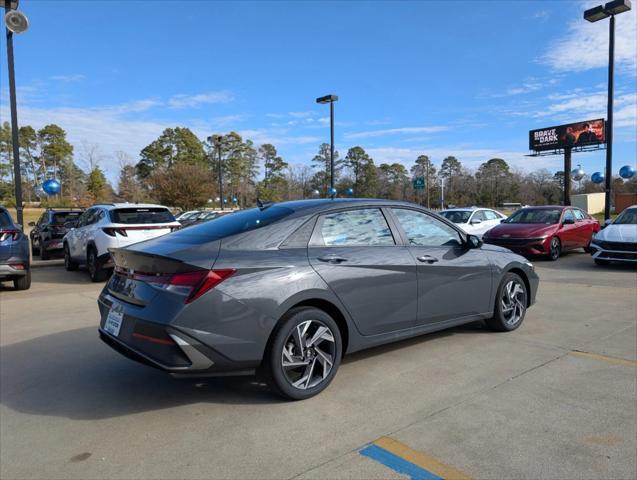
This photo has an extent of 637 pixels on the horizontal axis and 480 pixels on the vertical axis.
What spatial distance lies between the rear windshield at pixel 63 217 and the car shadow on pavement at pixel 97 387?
35.1 feet

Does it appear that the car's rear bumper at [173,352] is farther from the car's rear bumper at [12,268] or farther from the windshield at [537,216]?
the windshield at [537,216]

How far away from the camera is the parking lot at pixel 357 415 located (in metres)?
2.75

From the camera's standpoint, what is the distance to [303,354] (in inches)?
142

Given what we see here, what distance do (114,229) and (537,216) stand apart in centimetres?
1139

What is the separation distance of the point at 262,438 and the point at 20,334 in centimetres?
426

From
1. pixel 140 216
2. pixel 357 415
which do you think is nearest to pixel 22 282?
pixel 140 216

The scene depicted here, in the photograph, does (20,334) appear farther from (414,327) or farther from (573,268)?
(573,268)

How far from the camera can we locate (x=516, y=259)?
18.3ft

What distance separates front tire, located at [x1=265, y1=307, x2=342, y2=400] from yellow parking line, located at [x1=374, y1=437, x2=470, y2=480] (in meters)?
0.82

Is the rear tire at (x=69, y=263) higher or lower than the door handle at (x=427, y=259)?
lower

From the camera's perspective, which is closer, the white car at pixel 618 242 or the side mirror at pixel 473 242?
the side mirror at pixel 473 242

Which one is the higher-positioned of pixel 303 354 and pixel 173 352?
pixel 173 352

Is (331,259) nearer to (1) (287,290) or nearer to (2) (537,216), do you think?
(1) (287,290)

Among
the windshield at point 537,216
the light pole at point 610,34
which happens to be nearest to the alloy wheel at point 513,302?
the windshield at point 537,216
